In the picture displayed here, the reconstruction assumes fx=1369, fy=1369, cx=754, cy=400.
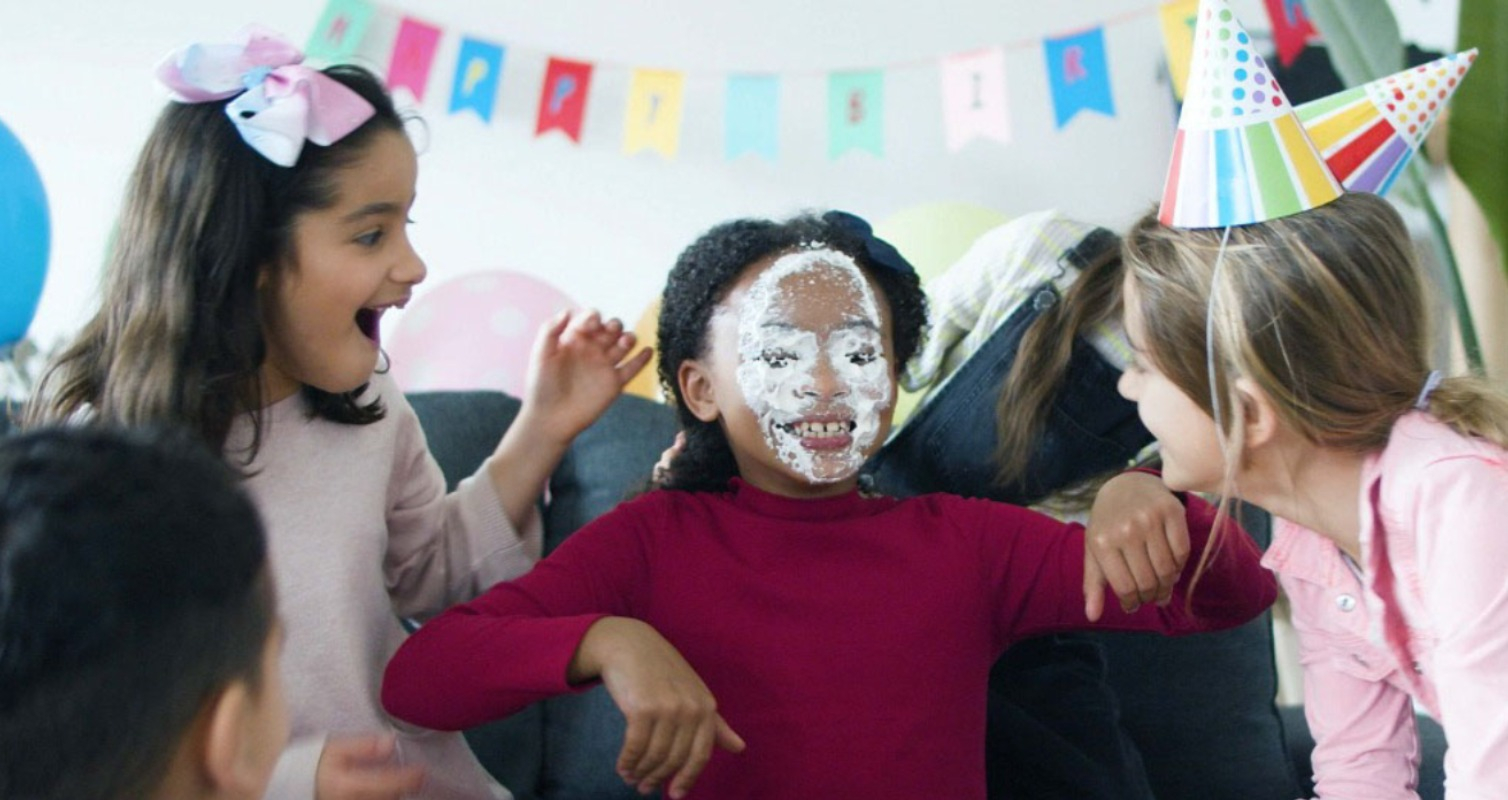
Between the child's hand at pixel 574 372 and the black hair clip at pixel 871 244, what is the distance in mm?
257

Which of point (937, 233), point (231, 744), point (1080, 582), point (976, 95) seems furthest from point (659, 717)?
point (976, 95)

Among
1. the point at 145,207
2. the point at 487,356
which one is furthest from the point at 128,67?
the point at 145,207

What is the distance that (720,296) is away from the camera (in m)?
1.29

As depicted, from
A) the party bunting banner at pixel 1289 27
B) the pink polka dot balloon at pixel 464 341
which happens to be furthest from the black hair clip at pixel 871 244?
the party bunting banner at pixel 1289 27

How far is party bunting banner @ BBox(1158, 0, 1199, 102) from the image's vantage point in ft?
7.63

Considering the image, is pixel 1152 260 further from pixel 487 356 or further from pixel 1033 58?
pixel 1033 58

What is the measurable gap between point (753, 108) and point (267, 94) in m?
1.38

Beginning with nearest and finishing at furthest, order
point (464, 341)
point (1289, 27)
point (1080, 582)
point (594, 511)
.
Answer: point (1080, 582)
point (594, 511)
point (464, 341)
point (1289, 27)

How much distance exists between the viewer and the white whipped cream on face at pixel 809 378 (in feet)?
3.98

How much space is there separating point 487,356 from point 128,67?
787 millimetres

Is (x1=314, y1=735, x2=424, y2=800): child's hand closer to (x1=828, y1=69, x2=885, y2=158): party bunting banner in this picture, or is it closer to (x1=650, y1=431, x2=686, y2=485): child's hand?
(x1=650, y1=431, x2=686, y2=485): child's hand

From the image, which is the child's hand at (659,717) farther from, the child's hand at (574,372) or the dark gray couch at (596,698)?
the dark gray couch at (596,698)

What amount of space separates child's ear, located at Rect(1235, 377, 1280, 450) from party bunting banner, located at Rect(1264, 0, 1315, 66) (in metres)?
1.29

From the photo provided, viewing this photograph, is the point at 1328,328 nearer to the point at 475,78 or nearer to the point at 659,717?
the point at 659,717
